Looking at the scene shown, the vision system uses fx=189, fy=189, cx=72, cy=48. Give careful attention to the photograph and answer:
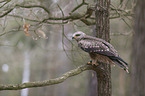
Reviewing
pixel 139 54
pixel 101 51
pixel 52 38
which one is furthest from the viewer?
pixel 52 38

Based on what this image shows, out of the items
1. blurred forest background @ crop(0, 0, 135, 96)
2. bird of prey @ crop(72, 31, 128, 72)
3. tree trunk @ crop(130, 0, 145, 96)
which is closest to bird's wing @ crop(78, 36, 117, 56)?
bird of prey @ crop(72, 31, 128, 72)

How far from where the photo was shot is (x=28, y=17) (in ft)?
20.4

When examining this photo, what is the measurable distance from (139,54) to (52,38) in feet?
46.0

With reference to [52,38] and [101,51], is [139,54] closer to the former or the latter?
[101,51]

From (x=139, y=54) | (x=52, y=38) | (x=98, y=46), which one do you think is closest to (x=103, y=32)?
(x=98, y=46)

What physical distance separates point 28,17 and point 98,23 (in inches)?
99.7

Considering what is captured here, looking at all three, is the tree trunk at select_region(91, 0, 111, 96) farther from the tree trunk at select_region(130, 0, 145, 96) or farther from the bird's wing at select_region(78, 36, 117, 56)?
the tree trunk at select_region(130, 0, 145, 96)

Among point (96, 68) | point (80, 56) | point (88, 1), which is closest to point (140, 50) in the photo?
point (96, 68)

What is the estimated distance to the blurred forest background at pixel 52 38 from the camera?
18.9ft

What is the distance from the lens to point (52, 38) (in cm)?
1612

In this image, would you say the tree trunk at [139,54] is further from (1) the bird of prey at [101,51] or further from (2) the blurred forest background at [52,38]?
(2) the blurred forest background at [52,38]

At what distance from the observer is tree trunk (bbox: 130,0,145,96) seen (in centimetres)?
234

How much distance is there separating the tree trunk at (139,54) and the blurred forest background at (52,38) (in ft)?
10.1

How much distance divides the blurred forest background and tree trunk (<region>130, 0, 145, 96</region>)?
3.09 metres
